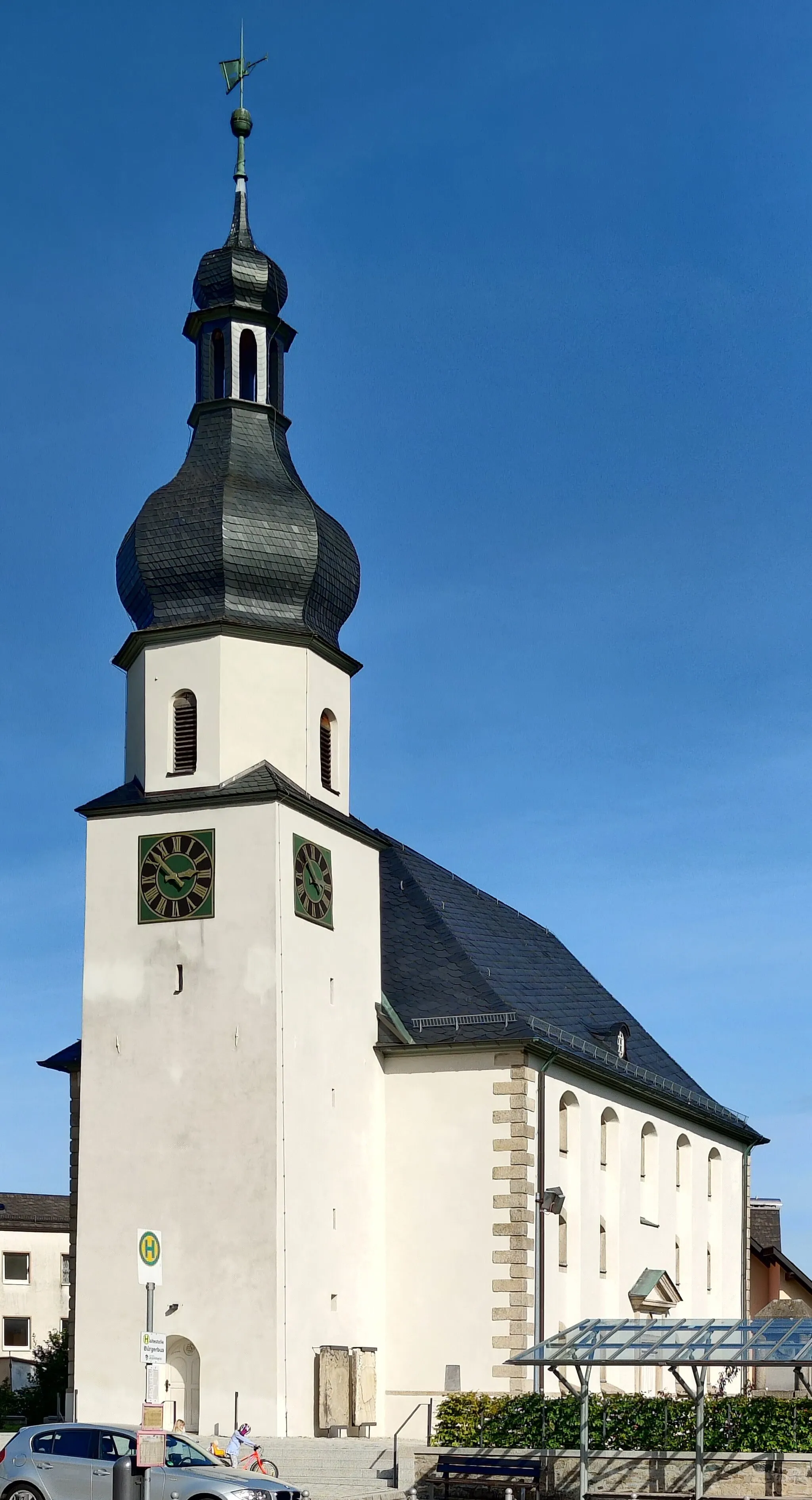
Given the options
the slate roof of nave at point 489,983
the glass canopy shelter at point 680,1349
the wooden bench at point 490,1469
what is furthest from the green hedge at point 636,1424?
the slate roof of nave at point 489,983

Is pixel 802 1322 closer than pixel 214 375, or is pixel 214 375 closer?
pixel 802 1322

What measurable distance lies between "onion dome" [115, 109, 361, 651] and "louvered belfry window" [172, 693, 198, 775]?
52.1 inches

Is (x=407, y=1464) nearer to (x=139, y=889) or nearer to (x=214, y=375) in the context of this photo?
(x=139, y=889)

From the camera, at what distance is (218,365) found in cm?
3988

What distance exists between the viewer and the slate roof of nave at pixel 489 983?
3909 centimetres

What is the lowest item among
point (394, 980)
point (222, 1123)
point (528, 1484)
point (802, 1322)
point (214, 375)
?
point (528, 1484)

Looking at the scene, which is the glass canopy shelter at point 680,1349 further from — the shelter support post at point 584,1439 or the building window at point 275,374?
the building window at point 275,374

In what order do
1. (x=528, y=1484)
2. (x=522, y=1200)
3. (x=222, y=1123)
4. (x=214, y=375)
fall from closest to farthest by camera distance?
(x=528, y=1484), (x=222, y=1123), (x=522, y=1200), (x=214, y=375)

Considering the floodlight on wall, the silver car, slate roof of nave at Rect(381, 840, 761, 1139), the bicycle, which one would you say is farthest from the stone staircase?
slate roof of nave at Rect(381, 840, 761, 1139)

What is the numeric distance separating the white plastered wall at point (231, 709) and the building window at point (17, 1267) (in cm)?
3610

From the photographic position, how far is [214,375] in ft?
131

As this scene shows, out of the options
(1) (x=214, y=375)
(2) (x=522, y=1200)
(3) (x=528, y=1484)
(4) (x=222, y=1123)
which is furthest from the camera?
(1) (x=214, y=375)

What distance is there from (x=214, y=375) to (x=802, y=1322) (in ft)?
66.3

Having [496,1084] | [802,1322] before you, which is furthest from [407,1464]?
[496,1084]
